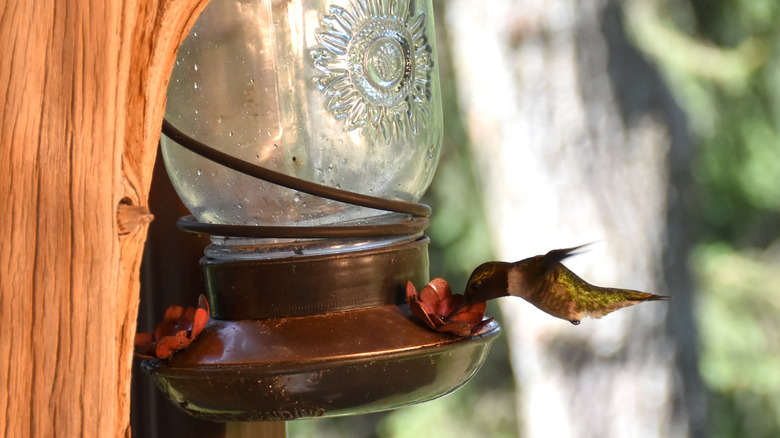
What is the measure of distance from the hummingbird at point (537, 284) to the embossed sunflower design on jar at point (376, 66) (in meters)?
0.15

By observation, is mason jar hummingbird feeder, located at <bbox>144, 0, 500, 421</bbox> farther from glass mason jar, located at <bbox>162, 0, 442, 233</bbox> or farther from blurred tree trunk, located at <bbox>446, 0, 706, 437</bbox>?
blurred tree trunk, located at <bbox>446, 0, 706, 437</bbox>

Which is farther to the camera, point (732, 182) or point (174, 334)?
point (732, 182)

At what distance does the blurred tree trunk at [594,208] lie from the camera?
175 cm

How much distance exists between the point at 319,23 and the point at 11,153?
0.28 meters

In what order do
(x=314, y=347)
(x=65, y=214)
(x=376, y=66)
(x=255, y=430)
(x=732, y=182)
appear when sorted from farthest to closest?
1. (x=732, y=182)
2. (x=255, y=430)
3. (x=376, y=66)
4. (x=314, y=347)
5. (x=65, y=214)

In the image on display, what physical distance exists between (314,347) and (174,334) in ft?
0.36

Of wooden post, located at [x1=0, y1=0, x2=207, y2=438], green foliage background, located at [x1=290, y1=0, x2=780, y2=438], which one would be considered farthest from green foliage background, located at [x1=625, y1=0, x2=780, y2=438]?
wooden post, located at [x1=0, y1=0, x2=207, y2=438]

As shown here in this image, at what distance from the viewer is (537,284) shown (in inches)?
23.1

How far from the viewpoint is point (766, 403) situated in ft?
5.67

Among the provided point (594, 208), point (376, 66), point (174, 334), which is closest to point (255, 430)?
point (174, 334)

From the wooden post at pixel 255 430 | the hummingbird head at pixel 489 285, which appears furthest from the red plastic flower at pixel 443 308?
the wooden post at pixel 255 430

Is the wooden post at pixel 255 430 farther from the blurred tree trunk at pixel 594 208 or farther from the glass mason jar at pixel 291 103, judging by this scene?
the blurred tree trunk at pixel 594 208

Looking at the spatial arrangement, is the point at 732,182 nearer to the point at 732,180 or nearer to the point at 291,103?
the point at 732,180

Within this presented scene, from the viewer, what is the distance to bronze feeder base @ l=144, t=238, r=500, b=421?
1.74 ft
